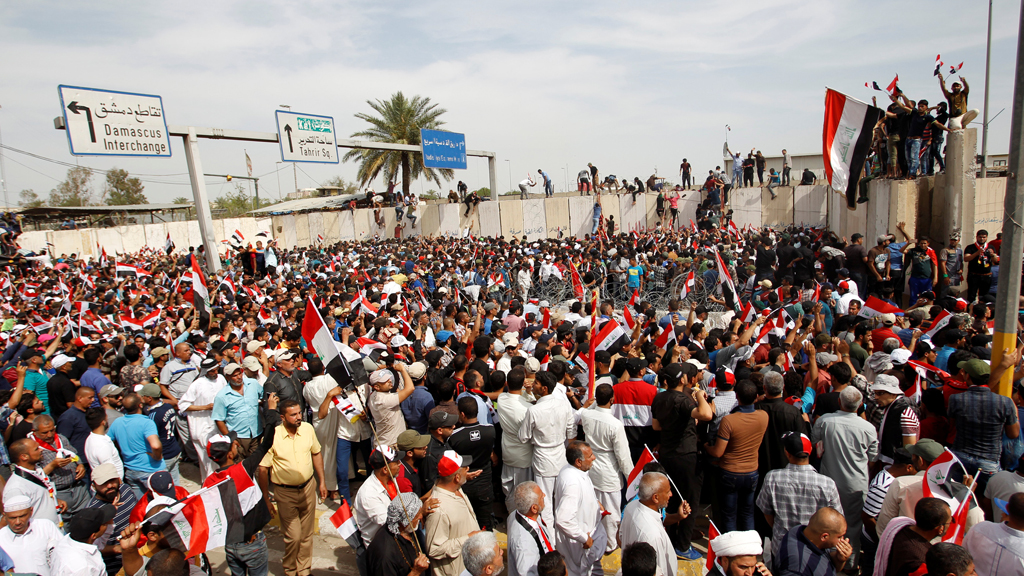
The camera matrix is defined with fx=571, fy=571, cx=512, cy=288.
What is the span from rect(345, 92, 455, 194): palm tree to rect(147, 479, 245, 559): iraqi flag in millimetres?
28128

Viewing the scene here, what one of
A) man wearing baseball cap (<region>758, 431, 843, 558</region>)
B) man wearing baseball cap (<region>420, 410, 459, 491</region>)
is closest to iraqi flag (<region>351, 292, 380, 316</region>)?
man wearing baseball cap (<region>420, 410, 459, 491</region>)

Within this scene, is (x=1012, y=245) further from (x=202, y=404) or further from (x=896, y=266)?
(x=202, y=404)

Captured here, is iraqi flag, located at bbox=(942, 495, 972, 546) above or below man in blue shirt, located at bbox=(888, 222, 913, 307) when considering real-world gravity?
below

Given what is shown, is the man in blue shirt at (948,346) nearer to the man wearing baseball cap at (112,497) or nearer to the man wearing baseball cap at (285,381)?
the man wearing baseball cap at (285,381)

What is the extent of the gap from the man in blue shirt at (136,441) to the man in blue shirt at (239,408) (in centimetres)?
53

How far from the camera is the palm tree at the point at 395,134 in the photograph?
30.3 meters

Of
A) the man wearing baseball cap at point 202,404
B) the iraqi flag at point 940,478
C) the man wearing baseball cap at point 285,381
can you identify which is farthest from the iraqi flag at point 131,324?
the iraqi flag at point 940,478

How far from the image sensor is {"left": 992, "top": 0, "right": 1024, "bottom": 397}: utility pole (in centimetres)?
418

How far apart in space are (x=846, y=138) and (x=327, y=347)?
9121mm

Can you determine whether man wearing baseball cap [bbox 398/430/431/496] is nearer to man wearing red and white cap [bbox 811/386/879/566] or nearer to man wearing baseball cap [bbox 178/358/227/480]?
man wearing baseball cap [bbox 178/358/227/480]

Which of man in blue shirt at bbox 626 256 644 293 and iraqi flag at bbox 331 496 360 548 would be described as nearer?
iraqi flag at bbox 331 496 360 548

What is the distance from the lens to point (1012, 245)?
432 centimetres

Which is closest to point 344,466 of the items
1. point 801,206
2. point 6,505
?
point 6,505

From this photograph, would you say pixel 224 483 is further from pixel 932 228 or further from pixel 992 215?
pixel 992 215
